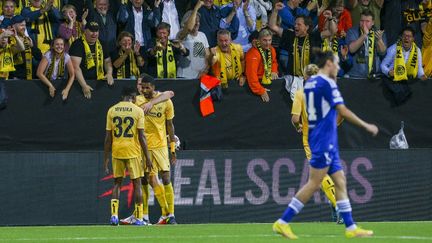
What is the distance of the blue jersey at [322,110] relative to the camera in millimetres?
12953

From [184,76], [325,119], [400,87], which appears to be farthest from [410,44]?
[325,119]

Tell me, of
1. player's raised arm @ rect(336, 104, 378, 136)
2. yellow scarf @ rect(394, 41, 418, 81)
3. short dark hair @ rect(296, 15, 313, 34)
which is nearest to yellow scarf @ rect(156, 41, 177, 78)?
short dark hair @ rect(296, 15, 313, 34)

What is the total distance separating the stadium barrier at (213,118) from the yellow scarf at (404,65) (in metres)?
0.26

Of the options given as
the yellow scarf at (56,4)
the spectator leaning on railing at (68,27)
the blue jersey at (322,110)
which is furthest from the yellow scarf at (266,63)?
the blue jersey at (322,110)

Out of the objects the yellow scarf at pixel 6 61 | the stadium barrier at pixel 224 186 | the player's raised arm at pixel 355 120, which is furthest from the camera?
the yellow scarf at pixel 6 61

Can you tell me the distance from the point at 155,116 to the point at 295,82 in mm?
3655

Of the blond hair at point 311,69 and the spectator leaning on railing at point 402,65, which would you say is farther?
the spectator leaning on railing at point 402,65

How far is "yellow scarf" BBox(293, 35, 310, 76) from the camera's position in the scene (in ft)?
70.7

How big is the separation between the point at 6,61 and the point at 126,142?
11.9 feet

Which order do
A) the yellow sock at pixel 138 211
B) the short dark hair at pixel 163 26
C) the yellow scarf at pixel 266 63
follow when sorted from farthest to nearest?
the yellow scarf at pixel 266 63 → the short dark hair at pixel 163 26 → the yellow sock at pixel 138 211

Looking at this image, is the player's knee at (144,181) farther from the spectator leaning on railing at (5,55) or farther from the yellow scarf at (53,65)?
the spectator leaning on railing at (5,55)

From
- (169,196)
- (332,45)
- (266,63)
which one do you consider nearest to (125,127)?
(169,196)

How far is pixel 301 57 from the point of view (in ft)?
70.8

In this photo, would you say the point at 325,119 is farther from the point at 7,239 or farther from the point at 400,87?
the point at 400,87
